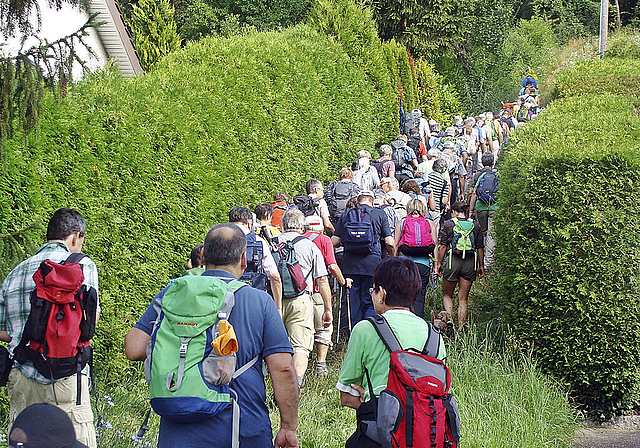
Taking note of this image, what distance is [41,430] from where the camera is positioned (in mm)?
2301

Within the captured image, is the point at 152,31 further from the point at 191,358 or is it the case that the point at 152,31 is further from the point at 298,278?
the point at 191,358

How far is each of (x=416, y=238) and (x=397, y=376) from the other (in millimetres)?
4524

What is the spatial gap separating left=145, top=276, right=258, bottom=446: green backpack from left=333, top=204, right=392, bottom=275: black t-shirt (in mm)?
4618

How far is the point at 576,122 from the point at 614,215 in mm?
2274

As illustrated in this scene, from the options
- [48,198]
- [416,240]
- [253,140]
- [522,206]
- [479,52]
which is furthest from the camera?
[479,52]

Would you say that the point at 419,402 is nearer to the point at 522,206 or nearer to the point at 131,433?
the point at 131,433

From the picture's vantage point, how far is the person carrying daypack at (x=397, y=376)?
325 cm

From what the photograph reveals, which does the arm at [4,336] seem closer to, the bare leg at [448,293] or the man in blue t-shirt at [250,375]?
the man in blue t-shirt at [250,375]

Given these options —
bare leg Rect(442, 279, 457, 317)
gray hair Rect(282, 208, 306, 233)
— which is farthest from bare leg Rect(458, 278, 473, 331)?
gray hair Rect(282, 208, 306, 233)

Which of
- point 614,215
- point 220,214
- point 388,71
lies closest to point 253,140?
point 220,214

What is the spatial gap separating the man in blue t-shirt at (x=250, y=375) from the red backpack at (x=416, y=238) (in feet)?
15.1

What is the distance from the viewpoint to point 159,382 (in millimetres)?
2992

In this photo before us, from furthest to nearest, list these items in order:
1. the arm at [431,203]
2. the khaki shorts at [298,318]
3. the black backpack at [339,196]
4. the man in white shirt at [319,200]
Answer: the arm at [431,203] < the black backpack at [339,196] < the man in white shirt at [319,200] < the khaki shorts at [298,318]

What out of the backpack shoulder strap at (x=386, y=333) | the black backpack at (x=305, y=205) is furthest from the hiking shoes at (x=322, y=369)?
the backpack shoulder strap at (x=386, y=333)
